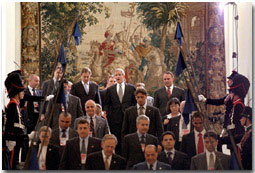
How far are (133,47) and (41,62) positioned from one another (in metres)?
1.67

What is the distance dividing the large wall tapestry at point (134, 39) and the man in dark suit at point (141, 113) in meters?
0.27

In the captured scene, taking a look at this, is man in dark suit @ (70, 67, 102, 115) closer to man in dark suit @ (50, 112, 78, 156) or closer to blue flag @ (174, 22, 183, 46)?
man in dark suit @ (50, 112, 78, 156)

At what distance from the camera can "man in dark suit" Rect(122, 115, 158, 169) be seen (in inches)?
555

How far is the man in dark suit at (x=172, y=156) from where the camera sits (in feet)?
46.3

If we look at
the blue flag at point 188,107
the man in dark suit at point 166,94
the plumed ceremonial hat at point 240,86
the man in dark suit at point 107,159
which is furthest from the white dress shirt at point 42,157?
the plumed ceremonial hat at point 240,86

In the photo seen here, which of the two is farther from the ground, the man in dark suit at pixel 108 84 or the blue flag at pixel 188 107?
the man in dark suit at pixel 108 84

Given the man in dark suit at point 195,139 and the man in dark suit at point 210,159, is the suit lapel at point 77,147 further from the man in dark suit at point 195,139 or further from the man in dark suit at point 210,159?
the man in dark suit at point 210,159

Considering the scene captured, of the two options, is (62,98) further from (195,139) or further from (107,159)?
(195,139)

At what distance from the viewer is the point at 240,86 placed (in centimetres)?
1423

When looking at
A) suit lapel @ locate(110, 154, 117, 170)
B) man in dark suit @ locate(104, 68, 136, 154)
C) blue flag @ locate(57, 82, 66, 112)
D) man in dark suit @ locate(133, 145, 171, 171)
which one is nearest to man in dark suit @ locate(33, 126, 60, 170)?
blue flag @ locate(57, 82, 66, 112)

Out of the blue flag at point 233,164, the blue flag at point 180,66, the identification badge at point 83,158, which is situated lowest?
the blue flag at point 233,164

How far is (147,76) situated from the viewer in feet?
47.2

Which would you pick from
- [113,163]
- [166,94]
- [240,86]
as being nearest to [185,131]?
[166,94]

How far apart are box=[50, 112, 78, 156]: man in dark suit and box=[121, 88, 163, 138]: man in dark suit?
36.5 inches
